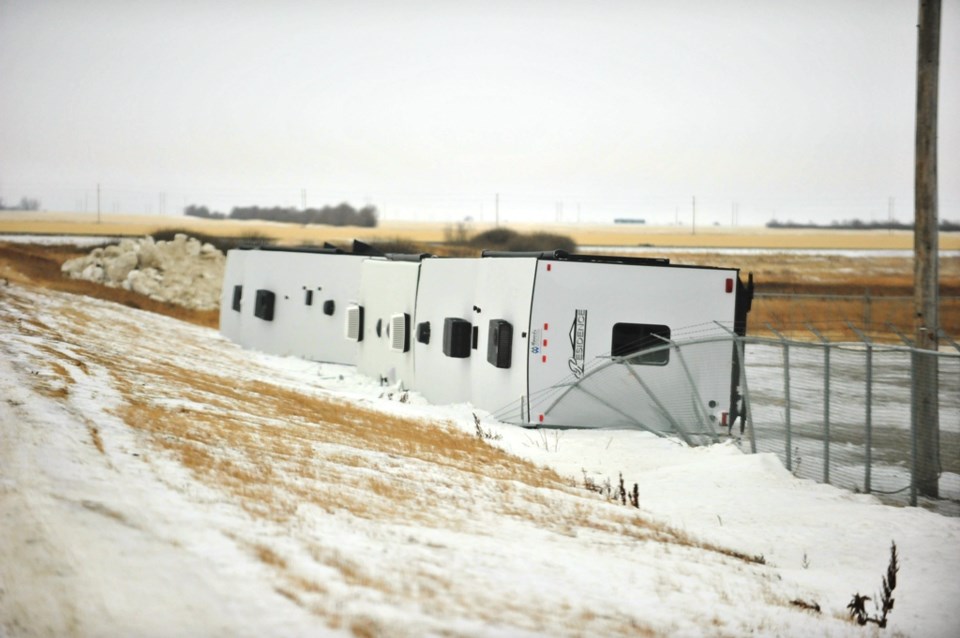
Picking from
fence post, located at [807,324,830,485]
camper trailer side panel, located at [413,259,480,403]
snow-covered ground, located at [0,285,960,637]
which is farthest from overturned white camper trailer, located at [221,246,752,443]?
fence post, located at [807,324,830,485]

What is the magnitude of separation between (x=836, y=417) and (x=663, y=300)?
4.38 m

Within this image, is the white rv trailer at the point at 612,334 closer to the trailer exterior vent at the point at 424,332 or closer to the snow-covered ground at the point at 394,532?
the snow-covered ground at the point at 394,532

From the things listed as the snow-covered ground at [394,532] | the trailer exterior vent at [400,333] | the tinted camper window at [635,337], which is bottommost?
the snow-covered ground at [394,532]

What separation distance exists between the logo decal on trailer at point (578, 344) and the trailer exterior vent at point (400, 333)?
650cm

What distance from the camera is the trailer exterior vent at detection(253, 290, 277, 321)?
96.0 ft

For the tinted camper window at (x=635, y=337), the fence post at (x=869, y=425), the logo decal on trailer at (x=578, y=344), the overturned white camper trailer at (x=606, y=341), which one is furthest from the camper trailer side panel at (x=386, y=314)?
the fence post at (x=869, y=425)

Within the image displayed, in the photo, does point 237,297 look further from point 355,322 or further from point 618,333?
point 618,333

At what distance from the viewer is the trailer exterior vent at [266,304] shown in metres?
29.3

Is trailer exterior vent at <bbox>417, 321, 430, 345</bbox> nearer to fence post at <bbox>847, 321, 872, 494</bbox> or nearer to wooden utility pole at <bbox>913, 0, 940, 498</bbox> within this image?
wooden utility pole at <bbox>913, 0, 940, 498</bbox>

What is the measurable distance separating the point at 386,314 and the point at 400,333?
1283 mm

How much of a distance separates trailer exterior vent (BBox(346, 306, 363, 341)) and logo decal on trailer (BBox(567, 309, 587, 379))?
31.1ft

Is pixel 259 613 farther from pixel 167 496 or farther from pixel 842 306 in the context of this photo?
pixel 842 306

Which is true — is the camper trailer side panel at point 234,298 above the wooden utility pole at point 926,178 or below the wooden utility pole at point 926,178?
below

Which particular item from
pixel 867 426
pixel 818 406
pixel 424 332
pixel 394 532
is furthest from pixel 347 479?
pixel 424 332
